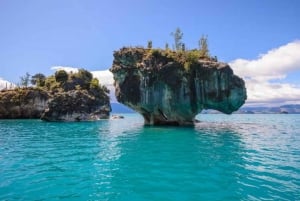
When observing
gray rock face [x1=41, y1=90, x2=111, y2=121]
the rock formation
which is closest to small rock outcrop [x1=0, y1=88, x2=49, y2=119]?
A: gray rock face [x1=41, y1=90, x2=111, y2=121]

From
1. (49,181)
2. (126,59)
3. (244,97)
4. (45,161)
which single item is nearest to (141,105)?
(126,59)

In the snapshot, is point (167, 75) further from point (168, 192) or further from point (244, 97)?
point (168, 192)

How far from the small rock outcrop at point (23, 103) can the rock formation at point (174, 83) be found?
5685 cm

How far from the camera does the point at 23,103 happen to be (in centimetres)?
10369

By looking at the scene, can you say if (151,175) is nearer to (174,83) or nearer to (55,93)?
(174,83)

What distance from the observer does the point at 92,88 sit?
10138 cm

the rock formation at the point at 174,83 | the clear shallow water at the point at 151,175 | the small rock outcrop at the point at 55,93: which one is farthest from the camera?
the small rock outcrop at the point at 55,93

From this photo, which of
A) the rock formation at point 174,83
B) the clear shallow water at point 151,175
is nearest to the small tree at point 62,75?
the rock formation at point 174,83

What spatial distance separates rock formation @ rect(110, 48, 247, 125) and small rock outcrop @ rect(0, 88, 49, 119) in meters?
56.8

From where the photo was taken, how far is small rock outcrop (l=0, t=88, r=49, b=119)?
103 metres

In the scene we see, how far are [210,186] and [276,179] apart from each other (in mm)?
4082

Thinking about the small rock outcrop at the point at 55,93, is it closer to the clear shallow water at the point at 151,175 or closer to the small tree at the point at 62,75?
the small tree at the point at 62,75

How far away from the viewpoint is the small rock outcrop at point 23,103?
103 m

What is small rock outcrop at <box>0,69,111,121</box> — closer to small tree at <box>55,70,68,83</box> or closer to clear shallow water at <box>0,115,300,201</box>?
small tree at <box>55,70,68,83</box>
